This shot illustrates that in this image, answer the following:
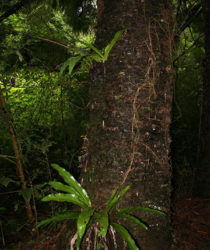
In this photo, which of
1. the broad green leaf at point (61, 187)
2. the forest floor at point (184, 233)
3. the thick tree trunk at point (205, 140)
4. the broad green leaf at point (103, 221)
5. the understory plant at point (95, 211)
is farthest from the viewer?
the thick tree trunk at point (205, 140)

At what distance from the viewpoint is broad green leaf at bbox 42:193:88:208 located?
1.50 m

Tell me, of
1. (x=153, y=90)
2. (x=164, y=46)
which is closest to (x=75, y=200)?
(x=153, y=90)

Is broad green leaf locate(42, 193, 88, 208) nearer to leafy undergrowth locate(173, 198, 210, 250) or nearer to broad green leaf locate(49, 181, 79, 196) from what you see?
broad green leaf locate(49, 181, 79, 196)

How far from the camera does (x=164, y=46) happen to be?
178 cm

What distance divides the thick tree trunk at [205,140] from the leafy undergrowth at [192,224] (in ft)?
0.66

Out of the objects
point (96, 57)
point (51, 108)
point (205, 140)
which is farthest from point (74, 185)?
point (205, 140)

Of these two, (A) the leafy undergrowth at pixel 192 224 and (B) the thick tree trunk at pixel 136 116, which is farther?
(A) the leafy undergrowth at pixel 192 224

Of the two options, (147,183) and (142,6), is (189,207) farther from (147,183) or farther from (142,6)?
(142,6)

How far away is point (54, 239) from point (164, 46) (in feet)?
6.37

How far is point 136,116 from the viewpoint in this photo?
167 centimetres

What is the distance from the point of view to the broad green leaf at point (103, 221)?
1308 mm

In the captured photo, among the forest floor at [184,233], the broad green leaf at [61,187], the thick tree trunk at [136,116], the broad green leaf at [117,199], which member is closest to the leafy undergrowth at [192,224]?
the forest floor at [184,233]

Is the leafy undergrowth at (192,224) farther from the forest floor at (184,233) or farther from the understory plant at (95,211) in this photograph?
the understory plant at (95,211)

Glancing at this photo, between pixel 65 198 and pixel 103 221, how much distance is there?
1.06 feet
